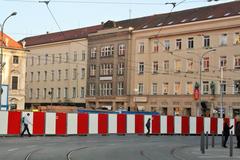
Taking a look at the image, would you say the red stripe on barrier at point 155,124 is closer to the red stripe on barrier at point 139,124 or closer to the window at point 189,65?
the red stripe on barrier at point 139,124

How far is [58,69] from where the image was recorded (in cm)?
10288

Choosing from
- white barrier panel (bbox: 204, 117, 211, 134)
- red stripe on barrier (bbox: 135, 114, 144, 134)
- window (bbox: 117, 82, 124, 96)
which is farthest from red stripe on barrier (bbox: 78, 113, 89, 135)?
window (bbox: 117, 82, 124, 96)

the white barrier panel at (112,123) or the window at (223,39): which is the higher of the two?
the window at (223,39)

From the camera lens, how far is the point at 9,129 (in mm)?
37188

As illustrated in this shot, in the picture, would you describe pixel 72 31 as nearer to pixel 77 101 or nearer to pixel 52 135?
pixel 77 101

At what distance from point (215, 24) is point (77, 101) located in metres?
33.0

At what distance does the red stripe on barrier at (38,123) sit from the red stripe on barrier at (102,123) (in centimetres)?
542

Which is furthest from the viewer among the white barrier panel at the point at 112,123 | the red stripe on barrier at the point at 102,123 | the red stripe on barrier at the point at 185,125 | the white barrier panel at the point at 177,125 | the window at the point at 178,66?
the window at the point at 178,66

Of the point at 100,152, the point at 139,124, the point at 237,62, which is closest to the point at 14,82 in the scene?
the point at 237,62

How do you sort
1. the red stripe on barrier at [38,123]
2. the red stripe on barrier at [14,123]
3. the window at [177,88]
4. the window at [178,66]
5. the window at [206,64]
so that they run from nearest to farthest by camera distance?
the red stripe on barrier at [14,123] < the red stripe on barrier at [38,123] < the window at [206,64] < the window at [177,88] < the window at [178,66]

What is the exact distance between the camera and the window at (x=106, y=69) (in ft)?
299

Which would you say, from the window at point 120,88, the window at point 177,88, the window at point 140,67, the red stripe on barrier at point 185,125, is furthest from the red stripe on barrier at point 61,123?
the window at point 120,88

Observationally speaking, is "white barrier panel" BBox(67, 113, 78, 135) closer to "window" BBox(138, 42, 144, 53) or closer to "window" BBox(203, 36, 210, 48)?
"window" BBox(203, 36, 210, 48)

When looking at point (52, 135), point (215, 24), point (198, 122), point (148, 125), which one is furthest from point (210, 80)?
point (52, 135)
